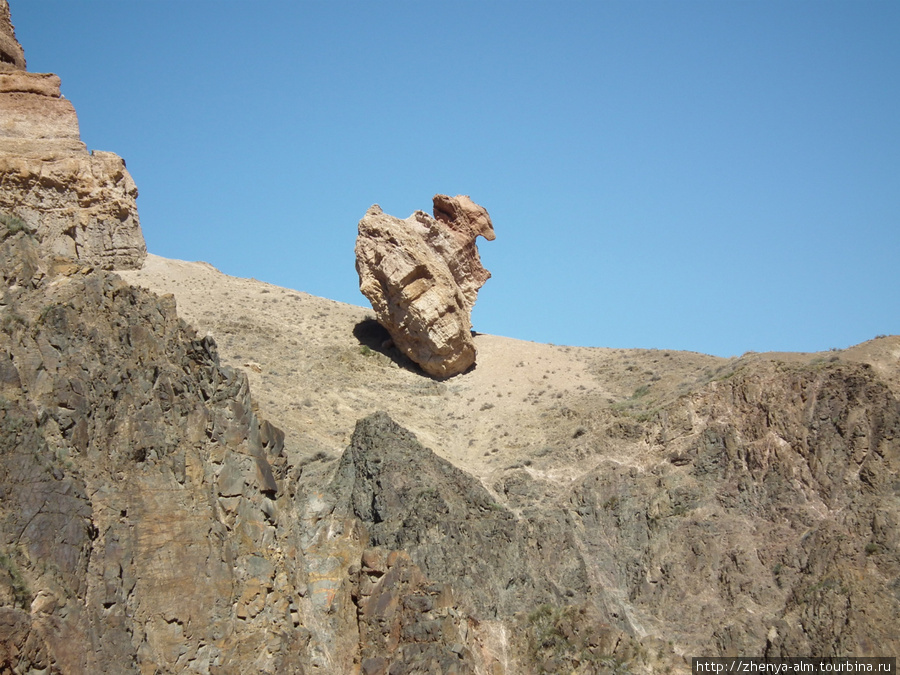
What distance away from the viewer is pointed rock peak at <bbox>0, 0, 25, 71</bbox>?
47.7 metres

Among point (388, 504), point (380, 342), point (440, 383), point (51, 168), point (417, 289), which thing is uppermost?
point (51, 168)

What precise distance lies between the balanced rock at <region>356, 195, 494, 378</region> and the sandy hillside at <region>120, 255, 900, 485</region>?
38.7 inches

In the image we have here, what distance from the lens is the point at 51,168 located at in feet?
151

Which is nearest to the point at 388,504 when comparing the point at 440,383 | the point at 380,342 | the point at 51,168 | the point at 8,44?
the point at 440,383

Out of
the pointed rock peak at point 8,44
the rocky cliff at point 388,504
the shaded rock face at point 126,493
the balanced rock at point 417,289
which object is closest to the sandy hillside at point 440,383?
the rocky cliff at point 388,504

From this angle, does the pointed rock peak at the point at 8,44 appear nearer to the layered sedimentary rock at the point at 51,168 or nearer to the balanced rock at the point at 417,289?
the layered sedimentary rock at the point at 51,168

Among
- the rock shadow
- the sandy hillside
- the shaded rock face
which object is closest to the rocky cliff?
the shaded rock face

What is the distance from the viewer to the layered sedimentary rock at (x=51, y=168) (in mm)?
45125

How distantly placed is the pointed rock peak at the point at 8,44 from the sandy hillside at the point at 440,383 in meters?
9.50

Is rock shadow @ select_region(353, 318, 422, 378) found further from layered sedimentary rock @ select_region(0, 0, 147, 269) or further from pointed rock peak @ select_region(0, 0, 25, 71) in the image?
pointed rock peak @ select_region(0, 0, 25, 71)

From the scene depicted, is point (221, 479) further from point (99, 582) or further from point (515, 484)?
point (515, 484)

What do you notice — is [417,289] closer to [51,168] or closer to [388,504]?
[51,168]

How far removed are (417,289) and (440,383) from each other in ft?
13.1

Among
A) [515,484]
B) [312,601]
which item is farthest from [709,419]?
[312,601]
